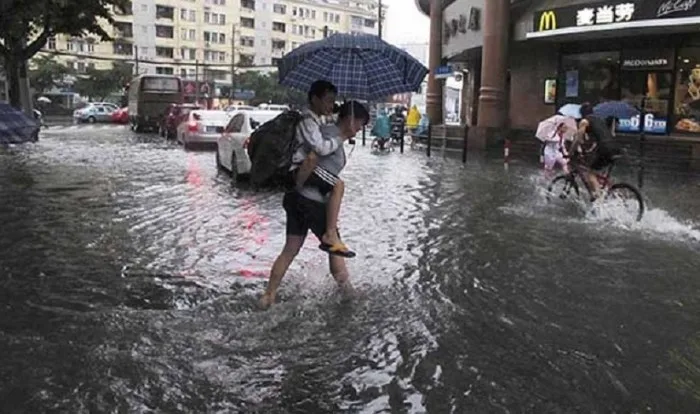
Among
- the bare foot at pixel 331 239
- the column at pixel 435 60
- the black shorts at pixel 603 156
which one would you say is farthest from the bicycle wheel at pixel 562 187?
the column at pixel 435 60

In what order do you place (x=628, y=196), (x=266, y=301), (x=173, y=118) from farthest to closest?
1. (x=173, y=118)
2. (x=628, y=196)
3. (x=266, y=301)

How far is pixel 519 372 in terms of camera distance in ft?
15.5

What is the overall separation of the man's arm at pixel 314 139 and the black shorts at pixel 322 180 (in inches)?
6.9

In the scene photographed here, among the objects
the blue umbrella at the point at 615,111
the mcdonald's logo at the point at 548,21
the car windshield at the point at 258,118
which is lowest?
the car windshield at the point at 258,118

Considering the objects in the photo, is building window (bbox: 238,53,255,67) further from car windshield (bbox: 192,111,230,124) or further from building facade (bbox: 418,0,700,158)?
car windshield (bbox: 192,111,230,124)

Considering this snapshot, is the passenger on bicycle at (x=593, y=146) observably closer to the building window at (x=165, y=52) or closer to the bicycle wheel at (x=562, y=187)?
the bicycle wheel at (x=562, y=187)

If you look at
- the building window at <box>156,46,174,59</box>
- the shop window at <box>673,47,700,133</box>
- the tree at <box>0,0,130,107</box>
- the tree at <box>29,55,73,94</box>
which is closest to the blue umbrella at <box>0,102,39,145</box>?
the tree at <box>0,0,130,107</box>

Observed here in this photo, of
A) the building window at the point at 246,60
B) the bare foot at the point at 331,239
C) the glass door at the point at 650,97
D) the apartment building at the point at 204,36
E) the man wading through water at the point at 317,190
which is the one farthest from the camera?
the building window at the point at 246,60

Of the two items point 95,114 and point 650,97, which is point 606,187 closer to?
point 650,97

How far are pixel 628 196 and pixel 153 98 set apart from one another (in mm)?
31329

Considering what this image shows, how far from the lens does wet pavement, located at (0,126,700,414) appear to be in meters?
4.39

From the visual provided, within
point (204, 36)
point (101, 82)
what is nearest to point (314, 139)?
point (101, 82)

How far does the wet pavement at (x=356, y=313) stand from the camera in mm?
4387

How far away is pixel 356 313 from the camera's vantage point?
19.5 feet
